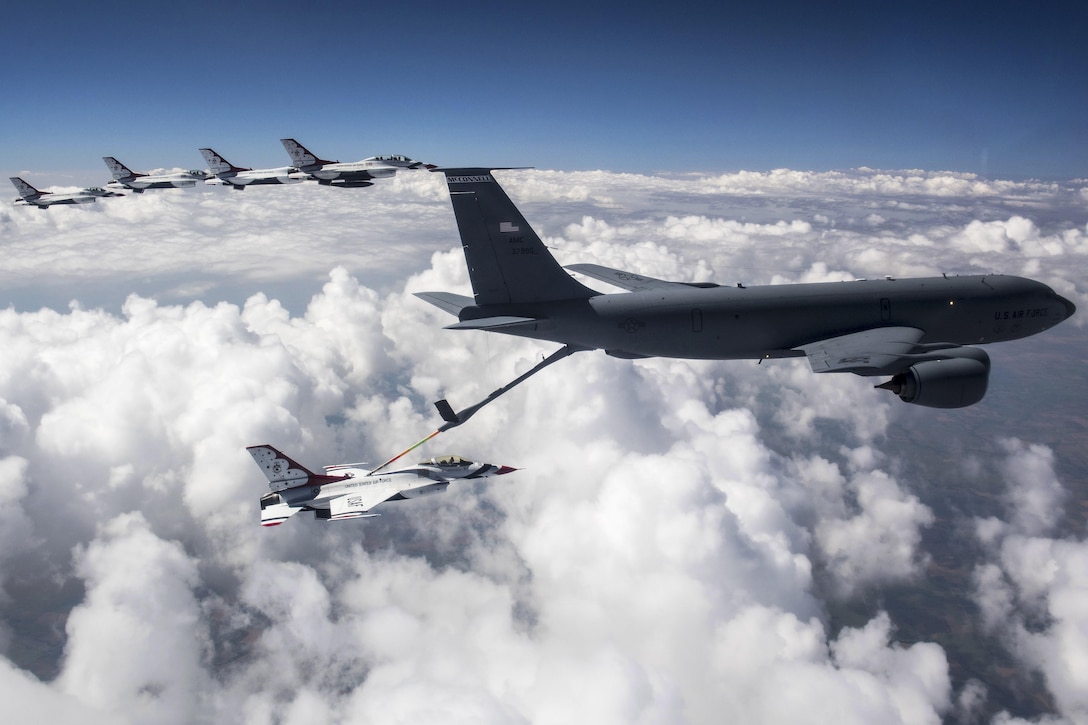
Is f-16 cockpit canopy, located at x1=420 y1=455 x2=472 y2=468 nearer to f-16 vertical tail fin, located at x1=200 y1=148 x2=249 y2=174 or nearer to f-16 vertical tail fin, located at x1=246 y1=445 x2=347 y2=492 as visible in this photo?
f-16 vertical tail fin, located at x1=246 y1=445 x2=347 y2=492

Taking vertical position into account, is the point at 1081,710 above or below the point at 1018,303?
below

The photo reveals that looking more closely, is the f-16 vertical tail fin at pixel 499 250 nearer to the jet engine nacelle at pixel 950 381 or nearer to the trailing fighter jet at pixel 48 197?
the jet engine nacelle at pixel 950 381

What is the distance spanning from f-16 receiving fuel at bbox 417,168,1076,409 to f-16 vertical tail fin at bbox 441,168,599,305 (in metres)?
0.04

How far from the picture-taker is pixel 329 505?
33.0 meters

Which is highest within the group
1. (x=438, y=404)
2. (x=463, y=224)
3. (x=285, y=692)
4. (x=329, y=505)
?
(x=463, y=224)

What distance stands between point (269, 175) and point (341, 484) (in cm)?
3256

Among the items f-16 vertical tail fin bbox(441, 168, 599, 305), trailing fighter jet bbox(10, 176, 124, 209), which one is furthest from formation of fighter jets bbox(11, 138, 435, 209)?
f-16 vertical tail fin bbox(441, 168, 599, 305)

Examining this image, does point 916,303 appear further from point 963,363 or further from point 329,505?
point 329,505

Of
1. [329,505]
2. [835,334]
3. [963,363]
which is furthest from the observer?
[329,505]

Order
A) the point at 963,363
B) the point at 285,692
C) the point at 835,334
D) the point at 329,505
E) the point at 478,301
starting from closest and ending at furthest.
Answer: the point at 963,363
the point at 478,301
the point at 835,334
the point at 329,505
the point at 285,692

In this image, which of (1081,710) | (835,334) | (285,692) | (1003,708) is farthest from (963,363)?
(1081,710)

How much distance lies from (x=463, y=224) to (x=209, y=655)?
24809 centimetres

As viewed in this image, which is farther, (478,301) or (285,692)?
(285,692)

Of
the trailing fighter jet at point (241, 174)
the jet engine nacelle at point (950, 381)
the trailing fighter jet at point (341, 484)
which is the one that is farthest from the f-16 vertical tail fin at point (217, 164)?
the jet engine nacelle at point (950, 381)
